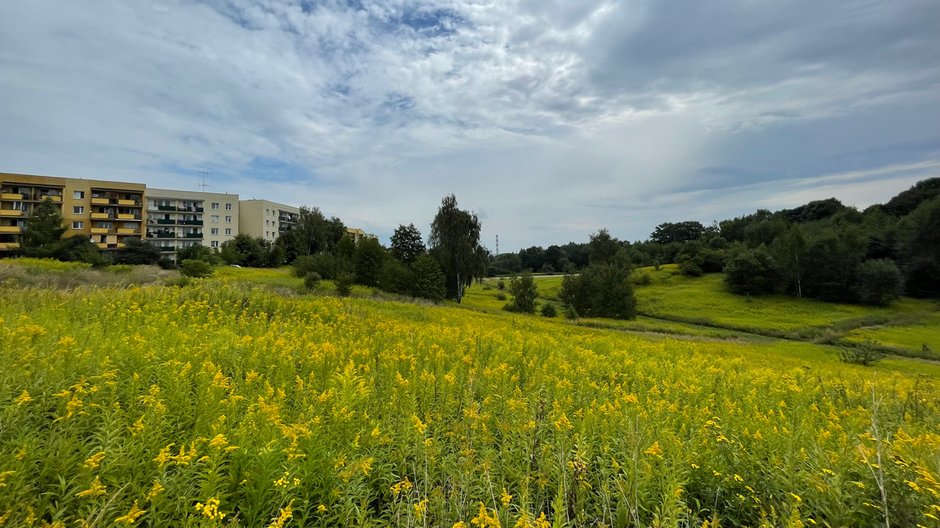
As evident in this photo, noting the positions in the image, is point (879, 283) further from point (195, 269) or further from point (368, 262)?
point (195, 269)

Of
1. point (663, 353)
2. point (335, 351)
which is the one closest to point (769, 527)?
point (335, 351)

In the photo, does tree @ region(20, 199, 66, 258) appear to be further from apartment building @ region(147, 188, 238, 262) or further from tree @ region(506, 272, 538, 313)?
tree @ region(506, 272, 538, 313)

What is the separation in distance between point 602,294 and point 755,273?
977 inches

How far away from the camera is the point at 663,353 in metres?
10.1

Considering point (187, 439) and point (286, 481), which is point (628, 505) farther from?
point (187, 439)

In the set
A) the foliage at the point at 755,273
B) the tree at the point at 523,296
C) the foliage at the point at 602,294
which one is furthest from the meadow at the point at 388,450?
the foliage at the point at 755,273

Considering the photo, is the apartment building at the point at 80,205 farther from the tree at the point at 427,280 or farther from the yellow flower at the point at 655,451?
the yellow flower at the point at 655,451

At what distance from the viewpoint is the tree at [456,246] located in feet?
139

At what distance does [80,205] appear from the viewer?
180 feet

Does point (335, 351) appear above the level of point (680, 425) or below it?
above

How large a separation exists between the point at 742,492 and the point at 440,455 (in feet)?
7.78

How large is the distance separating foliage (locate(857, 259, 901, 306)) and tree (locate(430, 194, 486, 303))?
4840 centimetres

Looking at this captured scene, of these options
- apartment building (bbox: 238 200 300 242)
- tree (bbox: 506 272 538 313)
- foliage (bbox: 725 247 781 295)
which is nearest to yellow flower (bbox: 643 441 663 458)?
tree (bbox: 506 272 538 313)

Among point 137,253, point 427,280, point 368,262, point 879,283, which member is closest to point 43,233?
point 137,253
